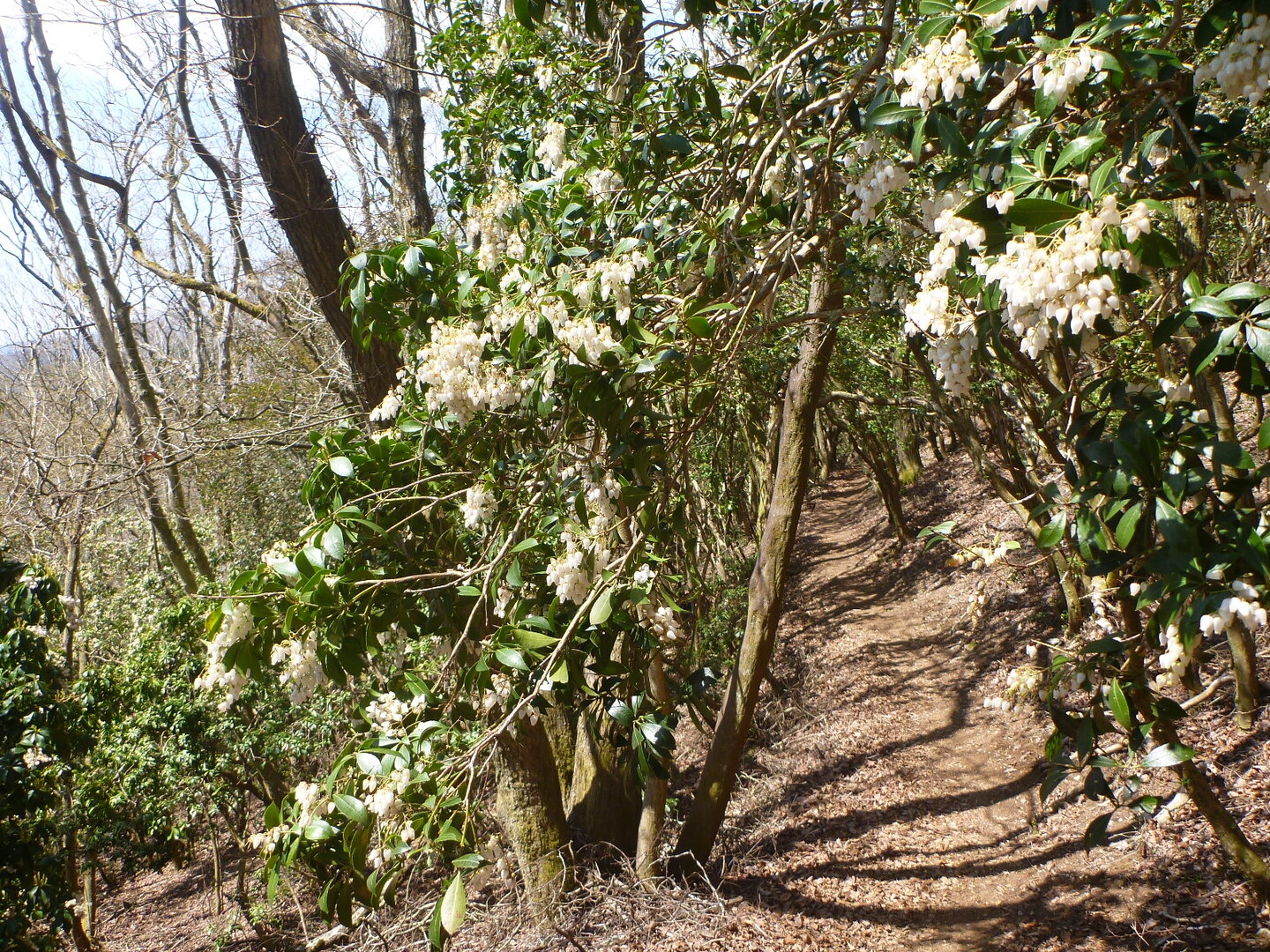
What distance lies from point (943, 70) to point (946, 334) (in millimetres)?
543

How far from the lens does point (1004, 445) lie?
16.5ft

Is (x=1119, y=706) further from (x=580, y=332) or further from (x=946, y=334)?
(x=580, y=332)

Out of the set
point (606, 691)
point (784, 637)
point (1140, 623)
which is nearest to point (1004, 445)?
point (1140, 623)

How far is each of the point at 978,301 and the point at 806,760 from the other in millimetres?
5712

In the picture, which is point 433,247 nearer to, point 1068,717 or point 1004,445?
point 1068,717

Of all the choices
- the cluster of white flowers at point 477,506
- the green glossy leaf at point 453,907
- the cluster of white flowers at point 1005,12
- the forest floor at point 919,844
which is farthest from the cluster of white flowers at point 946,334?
the green glossy leaf at point 453,907

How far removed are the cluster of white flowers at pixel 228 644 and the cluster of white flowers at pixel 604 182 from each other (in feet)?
5.93

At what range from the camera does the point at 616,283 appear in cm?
230

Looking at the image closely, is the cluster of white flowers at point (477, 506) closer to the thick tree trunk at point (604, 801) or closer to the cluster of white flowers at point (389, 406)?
the cluster of white flowers at point (389, 406)

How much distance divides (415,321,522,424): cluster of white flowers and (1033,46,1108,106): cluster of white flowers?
1.53m

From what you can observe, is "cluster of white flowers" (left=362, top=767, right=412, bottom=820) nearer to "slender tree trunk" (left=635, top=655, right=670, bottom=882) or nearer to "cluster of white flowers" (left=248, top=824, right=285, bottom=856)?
"cluster of white flowers" (left=248, top=824, right=285, bottom=856)

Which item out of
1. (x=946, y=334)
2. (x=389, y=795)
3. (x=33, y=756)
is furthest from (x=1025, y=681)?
(x=33, y=756)

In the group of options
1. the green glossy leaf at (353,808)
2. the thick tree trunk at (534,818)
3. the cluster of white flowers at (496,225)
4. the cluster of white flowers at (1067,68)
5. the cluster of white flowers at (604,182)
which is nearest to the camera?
the cluster of white flowers at (1067,68)

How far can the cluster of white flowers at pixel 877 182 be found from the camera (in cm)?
208
